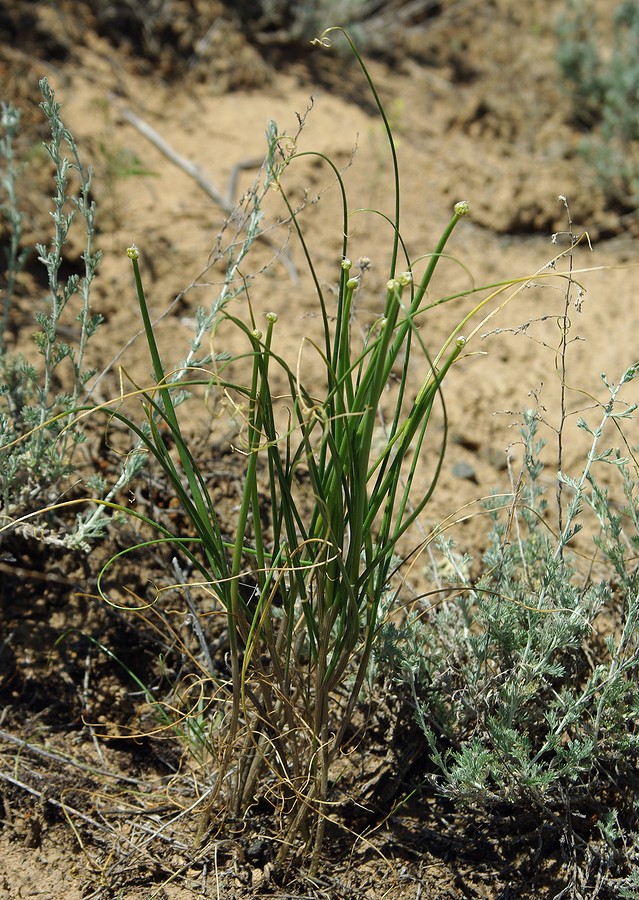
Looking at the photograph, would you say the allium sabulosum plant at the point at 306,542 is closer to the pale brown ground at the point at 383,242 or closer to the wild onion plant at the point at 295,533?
the wild onion plant at the point at 295,533

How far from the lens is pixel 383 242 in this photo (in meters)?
3.53

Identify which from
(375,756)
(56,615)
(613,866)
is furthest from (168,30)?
(613,866)

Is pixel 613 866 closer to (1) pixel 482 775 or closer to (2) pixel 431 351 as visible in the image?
(1) pixel 482 775

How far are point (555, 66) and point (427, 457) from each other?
9.48 ft

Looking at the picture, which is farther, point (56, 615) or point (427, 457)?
point (427, 457)

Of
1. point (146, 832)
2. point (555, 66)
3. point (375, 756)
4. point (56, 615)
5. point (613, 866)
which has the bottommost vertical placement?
point (146, 832)

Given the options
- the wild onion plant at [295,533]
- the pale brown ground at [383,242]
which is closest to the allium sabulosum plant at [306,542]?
the wild onion plant at [295,533]

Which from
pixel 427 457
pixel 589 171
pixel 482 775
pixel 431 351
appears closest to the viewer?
pixel 482 775

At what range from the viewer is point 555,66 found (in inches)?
181

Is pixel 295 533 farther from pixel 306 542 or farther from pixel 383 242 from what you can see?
pixel 383 242

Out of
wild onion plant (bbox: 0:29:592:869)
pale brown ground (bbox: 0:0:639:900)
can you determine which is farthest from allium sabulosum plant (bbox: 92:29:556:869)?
pale brown ground (bbox: 0:0:639:900)

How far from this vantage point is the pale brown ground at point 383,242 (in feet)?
5.91

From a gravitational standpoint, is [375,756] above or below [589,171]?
below

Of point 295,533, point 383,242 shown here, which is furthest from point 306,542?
point 383,242
